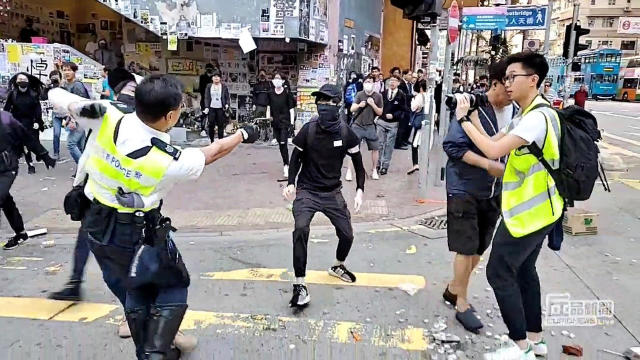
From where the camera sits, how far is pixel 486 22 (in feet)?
27.4

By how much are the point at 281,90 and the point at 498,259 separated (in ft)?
22.5

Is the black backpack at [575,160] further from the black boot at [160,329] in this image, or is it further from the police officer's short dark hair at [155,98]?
the black boot at [160,329]

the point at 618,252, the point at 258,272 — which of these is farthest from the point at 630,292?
the point at 258,272

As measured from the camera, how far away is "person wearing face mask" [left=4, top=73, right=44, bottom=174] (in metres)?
8.24

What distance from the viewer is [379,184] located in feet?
28.6

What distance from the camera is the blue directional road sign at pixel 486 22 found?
825cm

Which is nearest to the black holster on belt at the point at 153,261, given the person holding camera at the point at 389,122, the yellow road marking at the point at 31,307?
the yellow road marking at the point at 31,307

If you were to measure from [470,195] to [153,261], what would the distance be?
2212 millimetres

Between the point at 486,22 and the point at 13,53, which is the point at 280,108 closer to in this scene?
the point at 486,22

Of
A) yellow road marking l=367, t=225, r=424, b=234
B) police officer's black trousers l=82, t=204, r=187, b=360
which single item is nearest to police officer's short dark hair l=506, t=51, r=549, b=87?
police officer's black trousers l=82, t=204, r=187, b=360

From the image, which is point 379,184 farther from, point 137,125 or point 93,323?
point 137,125

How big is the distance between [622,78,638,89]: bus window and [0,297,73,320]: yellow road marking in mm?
47768

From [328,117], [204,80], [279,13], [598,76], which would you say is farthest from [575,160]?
[598,76]

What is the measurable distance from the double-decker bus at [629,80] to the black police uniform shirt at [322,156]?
4566cm
